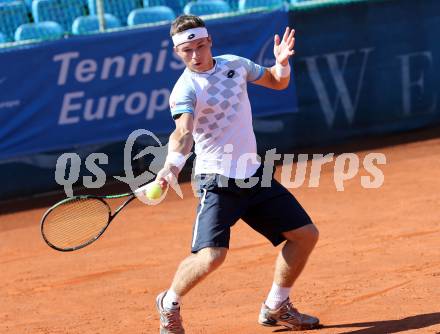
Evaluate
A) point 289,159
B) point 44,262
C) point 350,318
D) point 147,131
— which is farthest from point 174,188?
point 350,318

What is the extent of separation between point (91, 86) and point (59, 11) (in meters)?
2.11

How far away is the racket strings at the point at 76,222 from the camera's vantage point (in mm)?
5551

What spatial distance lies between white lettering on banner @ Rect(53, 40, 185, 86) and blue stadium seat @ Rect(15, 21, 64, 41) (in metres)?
1.11

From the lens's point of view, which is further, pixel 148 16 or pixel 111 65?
pixel 148 16

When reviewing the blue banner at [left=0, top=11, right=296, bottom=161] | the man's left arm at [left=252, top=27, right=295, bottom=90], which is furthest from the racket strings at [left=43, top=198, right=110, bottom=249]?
the blue banner at [left=0, top=11, right=296, bottom=161]

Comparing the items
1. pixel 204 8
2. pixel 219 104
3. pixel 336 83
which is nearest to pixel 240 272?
pixel 219 104

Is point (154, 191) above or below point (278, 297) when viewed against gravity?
above

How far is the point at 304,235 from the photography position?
17.7 feet

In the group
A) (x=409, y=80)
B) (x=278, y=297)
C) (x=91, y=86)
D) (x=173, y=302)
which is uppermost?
(x=173, y=302)

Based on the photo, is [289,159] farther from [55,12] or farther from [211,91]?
[211,91]

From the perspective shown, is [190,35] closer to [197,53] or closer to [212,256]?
[197,53]

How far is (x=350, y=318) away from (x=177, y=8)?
26.7 feet

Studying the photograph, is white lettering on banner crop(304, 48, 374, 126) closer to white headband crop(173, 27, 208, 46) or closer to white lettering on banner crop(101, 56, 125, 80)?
white lettering on banner crop(101, 56, 125, 80)

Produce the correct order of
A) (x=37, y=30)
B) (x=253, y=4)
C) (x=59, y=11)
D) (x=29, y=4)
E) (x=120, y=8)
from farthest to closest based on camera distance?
(x=253, y=4) → (x=120, y=8) → (x=29, y=4) → (x=59, y=11) → (x=37, y=30)
